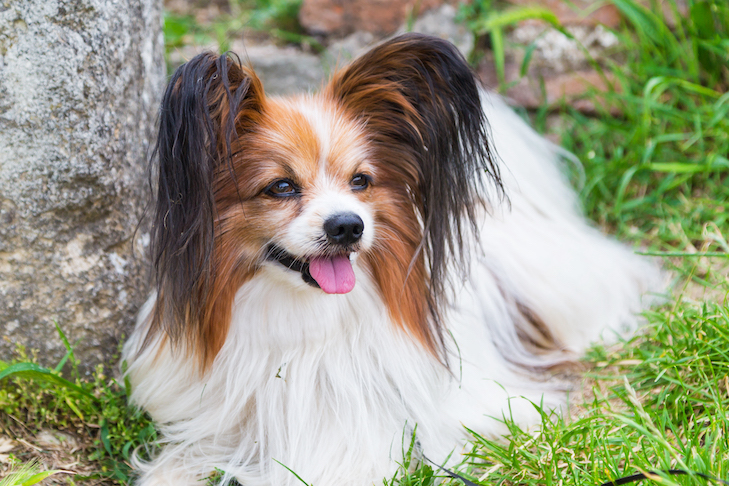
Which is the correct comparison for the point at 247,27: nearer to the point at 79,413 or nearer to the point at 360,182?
the point at 360,182

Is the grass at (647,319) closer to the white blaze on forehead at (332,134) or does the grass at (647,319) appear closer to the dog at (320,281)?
the dog at (320,281)

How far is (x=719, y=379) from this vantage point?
7.30 feet

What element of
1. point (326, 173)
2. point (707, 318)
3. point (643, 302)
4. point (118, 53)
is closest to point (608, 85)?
point (643, 302)

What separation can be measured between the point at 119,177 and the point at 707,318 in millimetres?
2029

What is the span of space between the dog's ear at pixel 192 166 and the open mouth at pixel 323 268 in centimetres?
21

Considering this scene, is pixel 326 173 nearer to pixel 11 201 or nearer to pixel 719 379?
pixel 11 201

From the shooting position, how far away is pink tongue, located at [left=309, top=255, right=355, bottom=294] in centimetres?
201

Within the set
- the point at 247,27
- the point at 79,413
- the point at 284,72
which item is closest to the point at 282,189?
the point at 79,413

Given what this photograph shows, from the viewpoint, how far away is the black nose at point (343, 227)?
192cm

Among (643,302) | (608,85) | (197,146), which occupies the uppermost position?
(197,146)

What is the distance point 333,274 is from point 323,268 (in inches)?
1.4

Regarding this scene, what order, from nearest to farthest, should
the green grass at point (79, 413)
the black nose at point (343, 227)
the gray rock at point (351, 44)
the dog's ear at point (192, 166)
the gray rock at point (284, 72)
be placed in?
the dog's ear at point (192, 166) < the black nose at point (343, 227) < the green grass at point (79, 413) < the gray rock at point (284, 72) < the gray rock at point (351, 44)

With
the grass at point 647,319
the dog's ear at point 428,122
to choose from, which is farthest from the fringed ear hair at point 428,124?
the grass at point 647,319

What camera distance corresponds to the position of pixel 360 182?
214 centimetres
